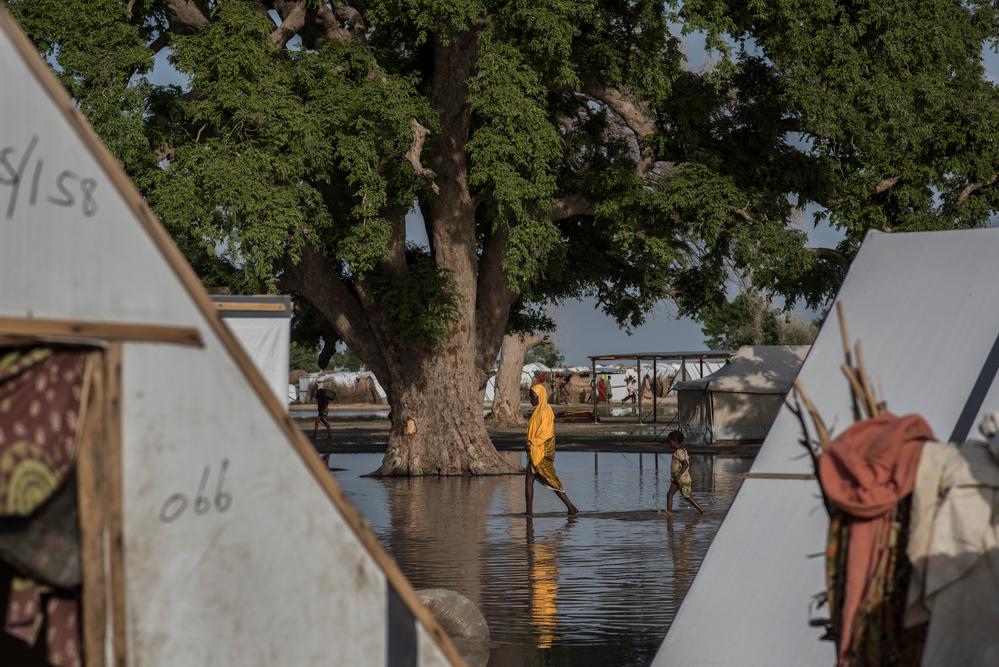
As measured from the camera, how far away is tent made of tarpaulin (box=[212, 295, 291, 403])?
39.1 feet

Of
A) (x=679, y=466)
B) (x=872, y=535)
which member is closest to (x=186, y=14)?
(x=679, y=466)

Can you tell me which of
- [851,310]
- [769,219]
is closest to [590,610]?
[851,310]

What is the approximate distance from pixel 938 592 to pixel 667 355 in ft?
113

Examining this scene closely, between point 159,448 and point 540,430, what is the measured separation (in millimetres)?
12271

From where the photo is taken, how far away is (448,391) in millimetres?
25844

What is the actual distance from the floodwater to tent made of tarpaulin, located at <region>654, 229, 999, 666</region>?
1283 millimetres

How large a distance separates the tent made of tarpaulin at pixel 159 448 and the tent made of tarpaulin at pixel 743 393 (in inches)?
1209

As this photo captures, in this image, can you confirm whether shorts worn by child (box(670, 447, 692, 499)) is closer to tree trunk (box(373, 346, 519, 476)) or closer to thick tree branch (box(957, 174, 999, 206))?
tree trunk (box(373, 346, 519, 476))

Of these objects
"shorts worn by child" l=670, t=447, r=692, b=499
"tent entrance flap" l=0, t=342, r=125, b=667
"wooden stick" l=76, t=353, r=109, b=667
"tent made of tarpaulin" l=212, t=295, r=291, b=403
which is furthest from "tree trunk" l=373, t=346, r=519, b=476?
"wooden stick" l=76, t=353, r=109, b=667

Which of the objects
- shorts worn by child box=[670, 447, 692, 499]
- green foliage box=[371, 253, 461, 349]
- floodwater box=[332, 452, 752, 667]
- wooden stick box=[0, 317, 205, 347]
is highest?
green foliage box=[371, 253, 461, 349]

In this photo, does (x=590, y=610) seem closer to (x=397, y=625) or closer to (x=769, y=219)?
(x=397, y=625)

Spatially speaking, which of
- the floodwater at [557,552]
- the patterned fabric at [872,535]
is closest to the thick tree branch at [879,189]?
the floodwater at [557,552]

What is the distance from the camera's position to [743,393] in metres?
36.5

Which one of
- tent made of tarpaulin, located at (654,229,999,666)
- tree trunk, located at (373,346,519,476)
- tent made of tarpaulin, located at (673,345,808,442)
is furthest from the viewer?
tent made of tarpaulin, located at (673,345,808,442)
